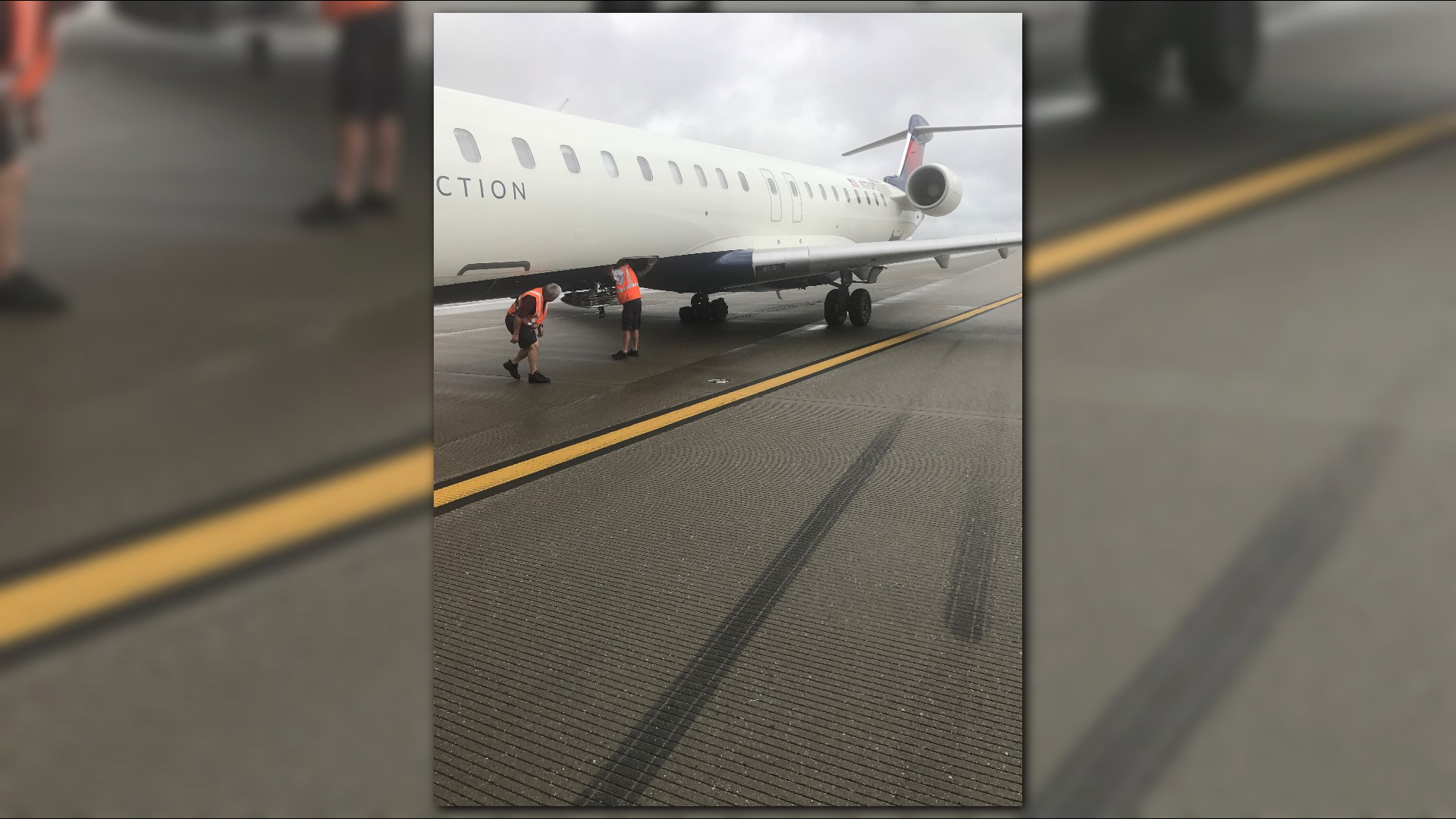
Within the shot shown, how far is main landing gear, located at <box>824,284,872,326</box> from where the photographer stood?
247cm

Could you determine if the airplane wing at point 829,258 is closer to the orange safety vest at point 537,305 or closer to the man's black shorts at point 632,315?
the man's black shorts at point 632,315

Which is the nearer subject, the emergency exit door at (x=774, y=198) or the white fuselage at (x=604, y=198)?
the white fuselage at (x=604, y=198)

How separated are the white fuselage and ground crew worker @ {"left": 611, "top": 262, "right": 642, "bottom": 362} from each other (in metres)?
0.08

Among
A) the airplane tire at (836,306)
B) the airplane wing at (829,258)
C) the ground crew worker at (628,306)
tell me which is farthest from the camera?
the airplane tire at (836,306)

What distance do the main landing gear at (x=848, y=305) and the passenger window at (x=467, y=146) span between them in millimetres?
1340
